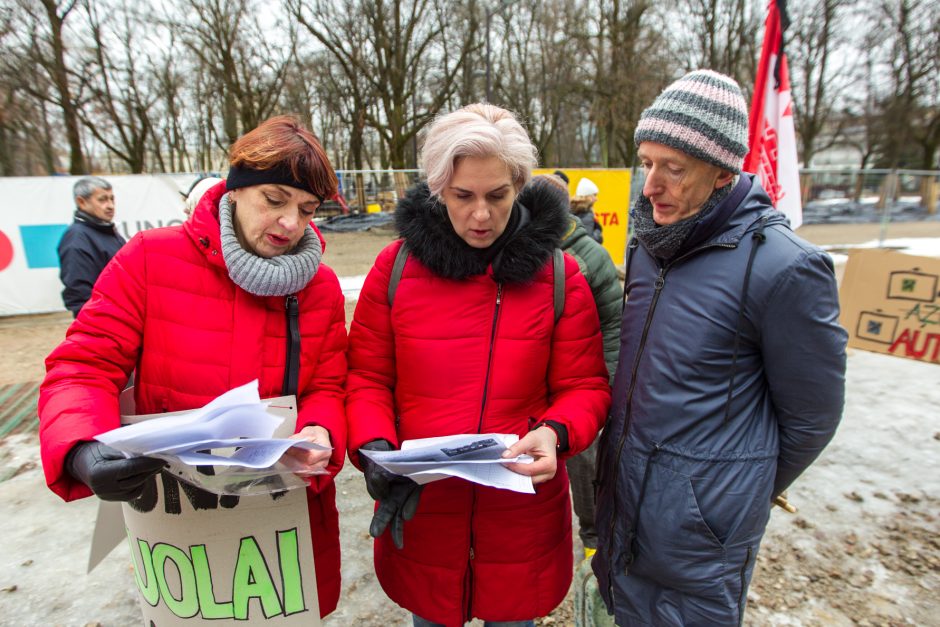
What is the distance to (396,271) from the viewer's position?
5.49 feet

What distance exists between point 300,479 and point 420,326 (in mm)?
515

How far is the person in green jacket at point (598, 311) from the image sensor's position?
2.60m

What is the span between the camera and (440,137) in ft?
5.02

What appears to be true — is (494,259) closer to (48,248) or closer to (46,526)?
(46,526)

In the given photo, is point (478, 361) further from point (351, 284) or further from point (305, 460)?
point (351, 284)

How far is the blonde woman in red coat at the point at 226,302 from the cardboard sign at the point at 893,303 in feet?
12.0

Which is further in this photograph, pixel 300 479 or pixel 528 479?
pixel 300 479

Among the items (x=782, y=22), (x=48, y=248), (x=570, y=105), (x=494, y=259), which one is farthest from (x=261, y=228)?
(x=570, y=105)

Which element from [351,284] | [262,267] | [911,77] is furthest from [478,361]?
[911,77]

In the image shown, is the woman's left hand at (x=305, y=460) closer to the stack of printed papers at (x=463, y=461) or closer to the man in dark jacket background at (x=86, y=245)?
the stack of printed papers at (x=463, y=461)

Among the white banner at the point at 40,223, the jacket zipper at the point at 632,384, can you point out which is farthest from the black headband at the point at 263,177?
the white banner at the point at 40,223

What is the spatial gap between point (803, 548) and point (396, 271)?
2.74 metres

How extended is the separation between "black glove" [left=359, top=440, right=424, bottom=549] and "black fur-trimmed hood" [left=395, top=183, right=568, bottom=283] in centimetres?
56

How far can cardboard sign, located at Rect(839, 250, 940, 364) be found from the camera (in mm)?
3549
